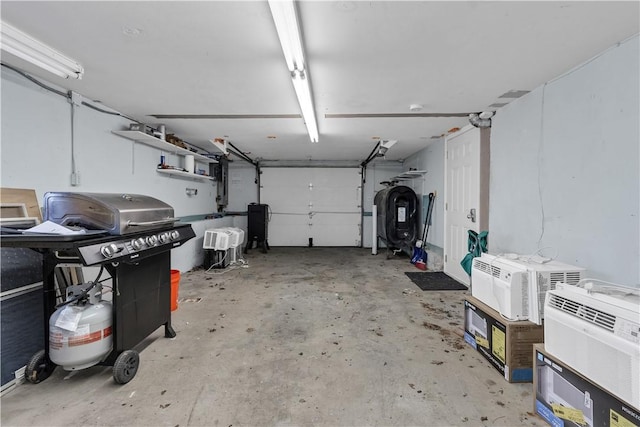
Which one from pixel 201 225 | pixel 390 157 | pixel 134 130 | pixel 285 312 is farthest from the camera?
pixel 390 157

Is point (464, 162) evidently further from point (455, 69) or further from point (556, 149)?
point (455, 69)

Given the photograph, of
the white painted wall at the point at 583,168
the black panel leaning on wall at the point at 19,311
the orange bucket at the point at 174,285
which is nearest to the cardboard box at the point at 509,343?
the white painted wall at the point at 583,168

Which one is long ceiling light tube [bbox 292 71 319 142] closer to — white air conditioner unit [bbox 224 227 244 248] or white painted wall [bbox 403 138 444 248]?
white air conditioner unit [bbox 224 227 244 248]

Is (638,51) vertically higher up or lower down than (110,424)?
higher up

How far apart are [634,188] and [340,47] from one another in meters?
2.12

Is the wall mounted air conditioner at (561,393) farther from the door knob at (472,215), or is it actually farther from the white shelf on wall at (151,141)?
Answer: the white shelf on wall at (151,141)

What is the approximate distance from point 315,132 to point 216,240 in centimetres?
246

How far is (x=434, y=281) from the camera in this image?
392 cm

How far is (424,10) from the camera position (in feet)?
4.66

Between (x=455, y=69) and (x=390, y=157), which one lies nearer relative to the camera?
(x=455, y=69)

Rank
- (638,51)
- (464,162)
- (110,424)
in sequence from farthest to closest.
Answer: (464,162), (638,51), (110,424)

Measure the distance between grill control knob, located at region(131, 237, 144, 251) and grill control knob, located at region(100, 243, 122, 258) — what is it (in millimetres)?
128

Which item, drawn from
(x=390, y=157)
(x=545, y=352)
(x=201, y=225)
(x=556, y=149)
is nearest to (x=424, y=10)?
(x=556, y=149)

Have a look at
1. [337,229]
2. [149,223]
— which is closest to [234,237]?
[149,223]
